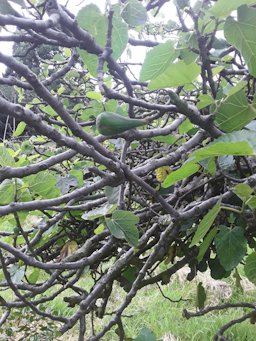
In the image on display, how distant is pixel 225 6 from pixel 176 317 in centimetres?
163

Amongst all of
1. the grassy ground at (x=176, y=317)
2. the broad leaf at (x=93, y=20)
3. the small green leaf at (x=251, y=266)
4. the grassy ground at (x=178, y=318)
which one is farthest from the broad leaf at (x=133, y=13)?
the grassy ground at (x=178, y=318)

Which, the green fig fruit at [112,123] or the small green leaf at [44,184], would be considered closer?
the green fig fruit at [112,123]

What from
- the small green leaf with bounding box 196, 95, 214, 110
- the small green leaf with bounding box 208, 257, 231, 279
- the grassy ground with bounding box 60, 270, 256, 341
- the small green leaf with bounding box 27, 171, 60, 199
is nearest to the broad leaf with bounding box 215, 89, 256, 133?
the small green leaf with bounding box 196, 95, 214, 110

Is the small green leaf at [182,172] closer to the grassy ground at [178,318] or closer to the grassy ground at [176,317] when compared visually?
the grassy ground at [176,317]

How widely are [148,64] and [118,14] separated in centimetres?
6

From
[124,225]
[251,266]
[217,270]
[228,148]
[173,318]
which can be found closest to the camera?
[228,148]

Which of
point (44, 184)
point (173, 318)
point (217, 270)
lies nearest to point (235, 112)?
point (44, 184)

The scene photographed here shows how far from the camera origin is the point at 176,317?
1.75m

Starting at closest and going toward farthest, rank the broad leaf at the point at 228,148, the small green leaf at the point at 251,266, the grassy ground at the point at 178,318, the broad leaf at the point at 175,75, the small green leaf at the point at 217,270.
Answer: the broad leaf at the point at 228,148 < the broad leaf at the point at 175,75 < the small green leaf at the point at 251,266 < the small green leaf at the point at 217,270 < the grassy ground at the point at 178,318

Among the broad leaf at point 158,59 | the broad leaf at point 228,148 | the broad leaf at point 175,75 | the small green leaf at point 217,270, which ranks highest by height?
the broad leaf at point 158,59

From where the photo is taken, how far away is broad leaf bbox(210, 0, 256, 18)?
31cm

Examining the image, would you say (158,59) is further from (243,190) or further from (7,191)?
(7,191)

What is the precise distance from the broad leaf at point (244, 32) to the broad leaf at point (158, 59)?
7 cm

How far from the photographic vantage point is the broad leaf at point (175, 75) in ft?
1.19
